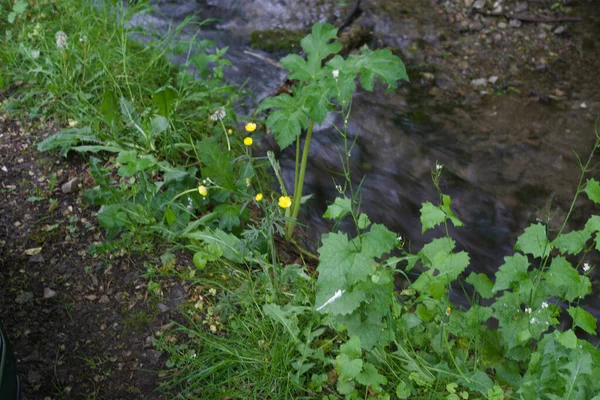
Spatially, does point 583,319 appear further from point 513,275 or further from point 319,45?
point 319,45

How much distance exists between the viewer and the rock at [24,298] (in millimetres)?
2404

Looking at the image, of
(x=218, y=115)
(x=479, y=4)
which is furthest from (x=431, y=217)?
(x=479, y=4)

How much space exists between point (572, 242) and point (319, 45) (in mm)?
1354

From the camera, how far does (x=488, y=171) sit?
12.3ft

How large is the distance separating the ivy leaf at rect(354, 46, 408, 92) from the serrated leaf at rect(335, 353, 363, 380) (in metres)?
1.08

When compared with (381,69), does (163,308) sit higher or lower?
lower

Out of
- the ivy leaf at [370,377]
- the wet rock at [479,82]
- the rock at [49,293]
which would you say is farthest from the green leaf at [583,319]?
the wet rock at [479,82]

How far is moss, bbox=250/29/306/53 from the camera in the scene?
15.5 feet

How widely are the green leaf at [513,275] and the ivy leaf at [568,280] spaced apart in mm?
84

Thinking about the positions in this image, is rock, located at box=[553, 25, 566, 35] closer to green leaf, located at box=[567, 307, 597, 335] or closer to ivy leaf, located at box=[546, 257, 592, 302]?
ivy leaf, located at box=[546, 257, 592, 302]

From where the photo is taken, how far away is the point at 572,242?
7.15ft

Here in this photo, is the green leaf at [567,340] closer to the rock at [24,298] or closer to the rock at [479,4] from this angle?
the rock at [24,298]

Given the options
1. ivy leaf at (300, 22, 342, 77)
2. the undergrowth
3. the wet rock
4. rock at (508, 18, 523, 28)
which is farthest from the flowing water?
ivy leaf at (300, 22, 342, 77)

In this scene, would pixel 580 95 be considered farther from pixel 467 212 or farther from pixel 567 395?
pixel 567 395
